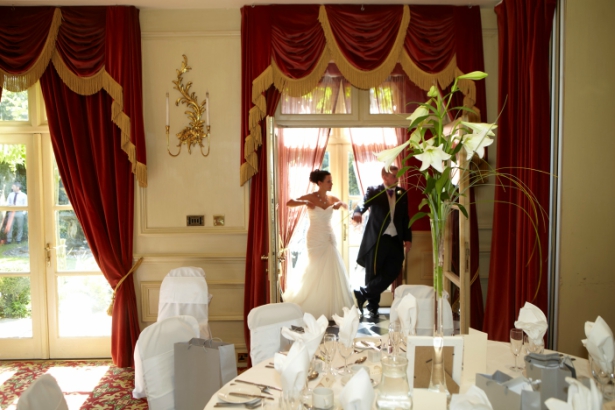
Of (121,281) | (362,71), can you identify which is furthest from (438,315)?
(121,281)

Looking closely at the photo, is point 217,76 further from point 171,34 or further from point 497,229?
point 497,229

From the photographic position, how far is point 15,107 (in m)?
4.83

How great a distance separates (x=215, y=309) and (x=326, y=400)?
300cm

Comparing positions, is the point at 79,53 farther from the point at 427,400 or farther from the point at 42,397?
the point at 427,400

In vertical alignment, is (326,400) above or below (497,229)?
below

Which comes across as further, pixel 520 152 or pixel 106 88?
pixel 106 88

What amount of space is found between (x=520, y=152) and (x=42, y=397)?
3563 millimetres

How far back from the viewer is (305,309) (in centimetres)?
588

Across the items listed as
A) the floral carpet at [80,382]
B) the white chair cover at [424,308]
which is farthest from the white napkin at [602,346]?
the floral carpet at [80,382]

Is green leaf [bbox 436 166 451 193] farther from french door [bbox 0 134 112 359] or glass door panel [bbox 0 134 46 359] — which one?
glass door panel [bbox 0 134 46 359]

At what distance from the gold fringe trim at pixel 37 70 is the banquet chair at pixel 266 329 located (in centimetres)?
286

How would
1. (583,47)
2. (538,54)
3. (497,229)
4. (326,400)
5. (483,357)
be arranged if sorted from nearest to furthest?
(326,400), (483,357), (583,47), (538,54), (497,229)

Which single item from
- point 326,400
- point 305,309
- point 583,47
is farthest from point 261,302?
point 583,47

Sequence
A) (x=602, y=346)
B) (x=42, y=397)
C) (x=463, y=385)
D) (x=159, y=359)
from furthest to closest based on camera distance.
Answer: (x=159, y=359), (x=463, y=385), (x=602, y=346), (x=42, y=397)
